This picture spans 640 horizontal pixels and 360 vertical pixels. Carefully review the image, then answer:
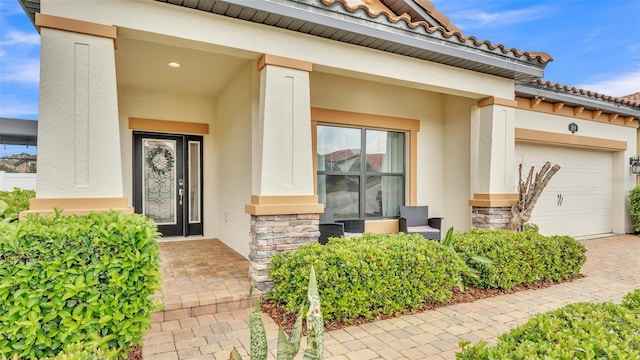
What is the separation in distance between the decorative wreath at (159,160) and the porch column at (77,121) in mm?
4338

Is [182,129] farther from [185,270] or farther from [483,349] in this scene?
[483,349]

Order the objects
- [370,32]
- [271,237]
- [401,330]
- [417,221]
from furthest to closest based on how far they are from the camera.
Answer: [417,221], [370,32], [271,237], [401,330]

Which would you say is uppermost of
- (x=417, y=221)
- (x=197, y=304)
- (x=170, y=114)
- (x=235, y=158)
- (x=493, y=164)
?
(x=170, y=114)

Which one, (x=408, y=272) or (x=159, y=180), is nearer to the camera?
(x=408, y=272)

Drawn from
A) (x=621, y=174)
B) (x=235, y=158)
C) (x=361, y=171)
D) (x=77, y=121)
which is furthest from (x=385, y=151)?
(x=621, y=174)

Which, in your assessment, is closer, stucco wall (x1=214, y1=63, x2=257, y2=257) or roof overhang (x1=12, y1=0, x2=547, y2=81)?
roof overhang (x1=12, y1=0, x2=547, y2=81)

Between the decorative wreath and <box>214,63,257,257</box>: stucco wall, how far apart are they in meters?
1.12

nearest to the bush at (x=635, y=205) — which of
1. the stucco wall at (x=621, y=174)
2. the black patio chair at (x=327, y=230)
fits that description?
the stucco wall at (x=621, y=174)

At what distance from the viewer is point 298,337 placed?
1.73 m

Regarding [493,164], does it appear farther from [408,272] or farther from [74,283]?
[74,283]

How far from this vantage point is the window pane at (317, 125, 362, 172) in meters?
6.77

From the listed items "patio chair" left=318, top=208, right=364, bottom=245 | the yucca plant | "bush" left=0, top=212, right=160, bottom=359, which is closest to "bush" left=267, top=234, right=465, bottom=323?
"patio chair" left=318, top=208, right=364, bottom=245

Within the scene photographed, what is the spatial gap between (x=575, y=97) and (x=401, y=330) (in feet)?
25.8

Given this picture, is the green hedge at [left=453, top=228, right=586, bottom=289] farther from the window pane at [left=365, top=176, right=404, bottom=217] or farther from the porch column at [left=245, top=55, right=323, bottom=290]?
the porch column at [left=245, top=55, right=323, bottom=290]
